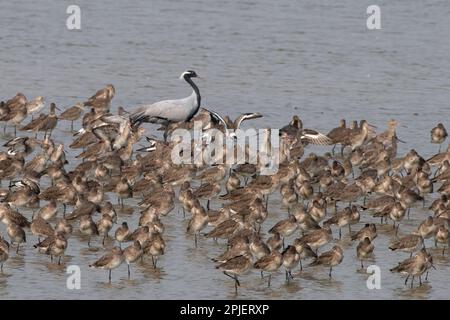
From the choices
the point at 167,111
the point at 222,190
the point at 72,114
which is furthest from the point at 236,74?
the point at 222,190

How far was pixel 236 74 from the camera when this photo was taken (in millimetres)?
34406

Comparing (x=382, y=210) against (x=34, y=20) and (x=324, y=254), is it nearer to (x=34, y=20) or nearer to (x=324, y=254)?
(x=324, y=254)

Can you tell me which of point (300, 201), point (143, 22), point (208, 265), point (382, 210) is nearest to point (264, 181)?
point (300, 201)

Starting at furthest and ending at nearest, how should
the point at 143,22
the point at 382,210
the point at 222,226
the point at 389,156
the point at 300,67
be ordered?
1. the point at 143,22
2. the point at 300,67
3. the point at 389,156
4. the point at 382,210
5. the point at 222,226

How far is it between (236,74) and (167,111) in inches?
273

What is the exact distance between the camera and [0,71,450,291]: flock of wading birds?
19.2 meters

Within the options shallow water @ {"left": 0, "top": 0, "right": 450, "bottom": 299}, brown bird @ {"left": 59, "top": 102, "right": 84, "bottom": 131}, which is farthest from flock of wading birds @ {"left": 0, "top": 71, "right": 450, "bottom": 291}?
shallow water @ {"left": 0, "top": 0, "right": 450, "bottom": 299}

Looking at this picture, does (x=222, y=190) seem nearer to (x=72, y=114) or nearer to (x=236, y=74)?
(x=72, y=114)

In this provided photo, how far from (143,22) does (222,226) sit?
21.9 m

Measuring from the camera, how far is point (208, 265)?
19188 millimetres

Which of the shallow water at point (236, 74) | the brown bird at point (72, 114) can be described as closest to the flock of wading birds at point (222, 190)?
the brown bird at point (72, 114)

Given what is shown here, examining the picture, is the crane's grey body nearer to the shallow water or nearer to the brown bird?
the brown bird

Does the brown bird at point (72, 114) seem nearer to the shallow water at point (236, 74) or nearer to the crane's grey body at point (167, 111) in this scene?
the shallow water at point (236, 74)

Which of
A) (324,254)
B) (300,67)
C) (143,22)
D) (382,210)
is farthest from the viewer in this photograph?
(143,22)
